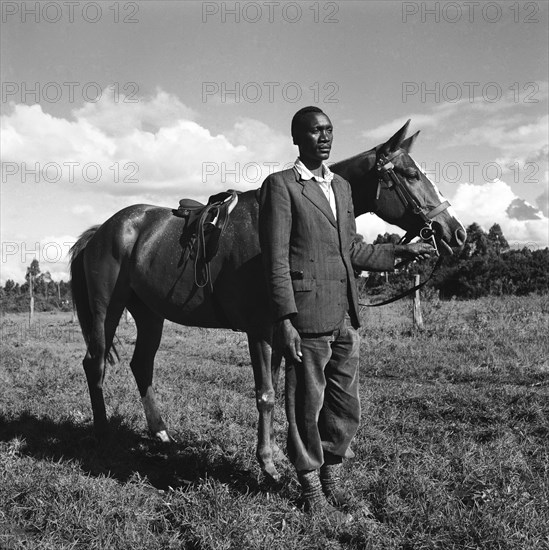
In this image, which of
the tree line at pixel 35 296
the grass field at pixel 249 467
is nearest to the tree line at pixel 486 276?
the tree line at pixel 35 296

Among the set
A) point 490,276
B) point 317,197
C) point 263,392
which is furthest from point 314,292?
point 490,276

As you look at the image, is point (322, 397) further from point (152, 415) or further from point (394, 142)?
point (152, 415)

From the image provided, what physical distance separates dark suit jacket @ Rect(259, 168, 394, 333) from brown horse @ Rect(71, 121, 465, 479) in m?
0.81

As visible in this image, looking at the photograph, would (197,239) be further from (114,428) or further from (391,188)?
(114,428)

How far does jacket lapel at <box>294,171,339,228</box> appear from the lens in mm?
3072

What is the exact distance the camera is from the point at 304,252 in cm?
305

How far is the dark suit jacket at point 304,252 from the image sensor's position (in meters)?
3.01

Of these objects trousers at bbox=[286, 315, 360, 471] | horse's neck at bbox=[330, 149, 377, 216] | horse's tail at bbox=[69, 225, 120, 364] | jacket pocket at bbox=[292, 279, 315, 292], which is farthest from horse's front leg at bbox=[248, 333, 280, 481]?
horse's tail at bbox=[69, 225, 120, 364]

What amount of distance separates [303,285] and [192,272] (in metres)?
1.65

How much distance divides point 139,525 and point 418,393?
4.03 m

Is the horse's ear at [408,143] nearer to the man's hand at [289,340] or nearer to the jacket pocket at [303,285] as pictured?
the jacket pocket at [303,285]

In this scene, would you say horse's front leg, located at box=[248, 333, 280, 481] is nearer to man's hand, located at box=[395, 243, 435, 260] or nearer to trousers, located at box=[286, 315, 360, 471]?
trousers, located at box=[286, 315, 360, 471]

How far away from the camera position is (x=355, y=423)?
3.27 m

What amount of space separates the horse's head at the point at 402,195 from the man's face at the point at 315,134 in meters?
1.02
